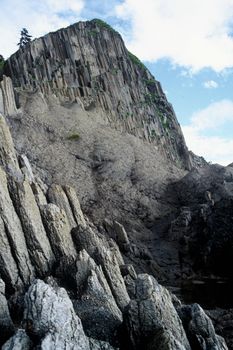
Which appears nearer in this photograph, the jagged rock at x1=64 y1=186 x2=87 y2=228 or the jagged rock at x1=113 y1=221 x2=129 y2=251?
the jagged rock at x1=64 y1=186 x2=87 y2=228

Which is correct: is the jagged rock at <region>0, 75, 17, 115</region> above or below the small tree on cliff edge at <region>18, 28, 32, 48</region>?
below

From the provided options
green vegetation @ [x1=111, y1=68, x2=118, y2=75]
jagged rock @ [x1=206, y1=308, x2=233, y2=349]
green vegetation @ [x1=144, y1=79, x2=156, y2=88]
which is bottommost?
jagged rock @ [x1=206, y1=308, x2=233, y2=349]

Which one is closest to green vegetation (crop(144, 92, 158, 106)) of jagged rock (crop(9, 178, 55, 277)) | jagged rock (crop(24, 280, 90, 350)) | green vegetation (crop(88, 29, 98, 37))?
green vegetation (crop(88, 29, 98, 37))

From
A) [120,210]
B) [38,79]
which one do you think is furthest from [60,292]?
[38,79]

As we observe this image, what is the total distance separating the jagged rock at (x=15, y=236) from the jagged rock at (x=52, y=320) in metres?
6.73

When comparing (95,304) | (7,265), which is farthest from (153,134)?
(95,304)

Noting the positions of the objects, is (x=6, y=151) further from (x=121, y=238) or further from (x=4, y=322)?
(x=4, y=322)

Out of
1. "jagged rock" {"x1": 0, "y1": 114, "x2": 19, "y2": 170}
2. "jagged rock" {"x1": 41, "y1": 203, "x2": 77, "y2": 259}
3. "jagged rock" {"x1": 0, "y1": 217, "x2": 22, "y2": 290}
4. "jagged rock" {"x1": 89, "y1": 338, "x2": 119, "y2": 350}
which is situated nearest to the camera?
"jagged rock" {"x1": 89, "y1": 338, "x2": 119, "y2": 350}

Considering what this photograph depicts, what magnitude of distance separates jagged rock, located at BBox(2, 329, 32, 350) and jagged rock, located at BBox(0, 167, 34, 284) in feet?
29.4

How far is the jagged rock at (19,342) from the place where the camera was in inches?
608

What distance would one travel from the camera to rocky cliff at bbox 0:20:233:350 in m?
18.8

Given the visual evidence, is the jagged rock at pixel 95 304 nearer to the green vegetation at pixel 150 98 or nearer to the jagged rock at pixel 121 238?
the jagged rock at pixel 121 238

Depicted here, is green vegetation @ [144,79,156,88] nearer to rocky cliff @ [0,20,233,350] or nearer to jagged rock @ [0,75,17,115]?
rocky cliff @ [0,20,233,350]

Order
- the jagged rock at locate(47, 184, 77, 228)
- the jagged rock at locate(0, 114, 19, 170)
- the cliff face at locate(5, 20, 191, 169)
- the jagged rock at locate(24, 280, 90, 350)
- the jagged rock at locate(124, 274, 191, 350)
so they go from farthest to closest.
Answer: the cliff face at locate(5, 20, 191, 169), the jagged rock at locate(47, 184, 77, 228), the jagged rock at locate(0, 114, 19, 170), the jagged rock at locate(124, 274, 191, 350), the jagged rock at locate(24, 280, 90, 350)
